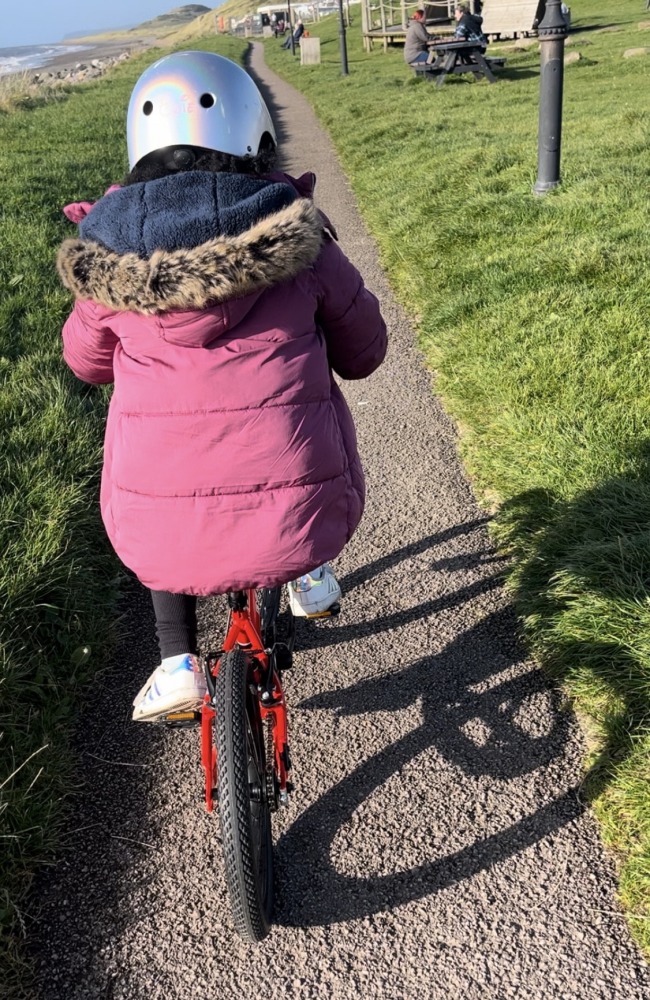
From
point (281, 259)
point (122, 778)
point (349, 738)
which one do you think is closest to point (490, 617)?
point (349, 738)

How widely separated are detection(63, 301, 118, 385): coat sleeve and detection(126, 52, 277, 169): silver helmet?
1.21 ft

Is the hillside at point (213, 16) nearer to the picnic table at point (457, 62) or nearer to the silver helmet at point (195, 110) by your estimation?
the picnic table at point (457, 62)

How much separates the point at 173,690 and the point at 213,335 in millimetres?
950

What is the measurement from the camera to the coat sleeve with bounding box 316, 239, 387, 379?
1921 millimetres

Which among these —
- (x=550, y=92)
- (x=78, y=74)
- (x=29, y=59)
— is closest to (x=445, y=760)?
(x=550, y=92)

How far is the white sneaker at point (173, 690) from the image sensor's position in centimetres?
210

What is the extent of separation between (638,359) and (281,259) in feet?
10.7

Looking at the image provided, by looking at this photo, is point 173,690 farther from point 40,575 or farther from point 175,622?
point 40,575

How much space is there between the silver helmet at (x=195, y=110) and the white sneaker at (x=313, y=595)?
140 centimetres

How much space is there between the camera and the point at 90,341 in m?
2.02

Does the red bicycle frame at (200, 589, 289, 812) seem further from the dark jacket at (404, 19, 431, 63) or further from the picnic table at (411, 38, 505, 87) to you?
the dark jacket at (404, 19, 431, 63)

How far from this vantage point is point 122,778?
2.60 meters

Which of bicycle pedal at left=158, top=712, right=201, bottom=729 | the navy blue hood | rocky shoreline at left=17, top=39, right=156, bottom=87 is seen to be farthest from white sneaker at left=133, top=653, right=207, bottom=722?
rocky shoreline at left=17, top=39, right=156, bottom=87

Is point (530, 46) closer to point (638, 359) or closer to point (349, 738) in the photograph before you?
point (638, 359)
